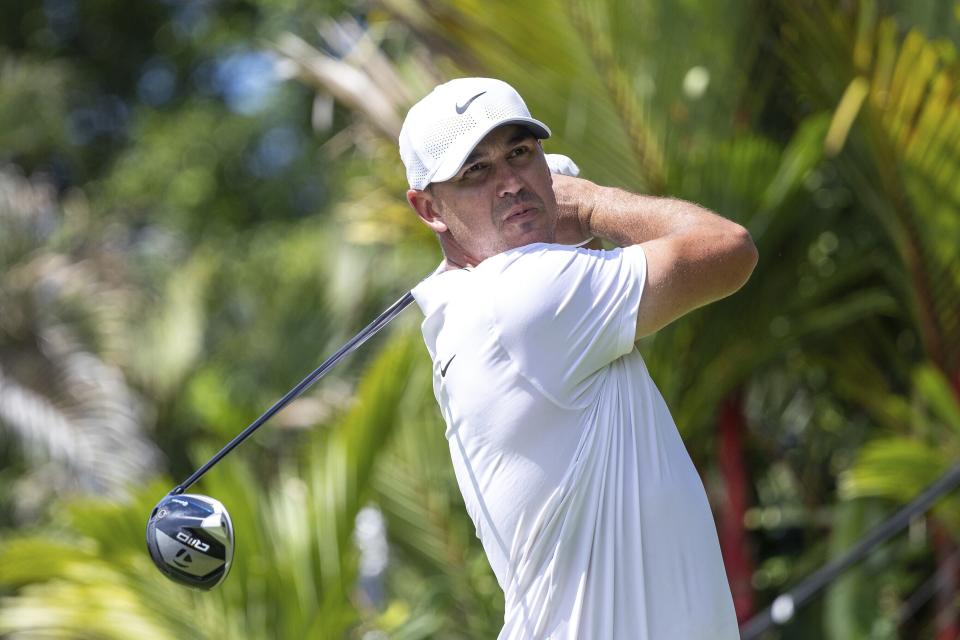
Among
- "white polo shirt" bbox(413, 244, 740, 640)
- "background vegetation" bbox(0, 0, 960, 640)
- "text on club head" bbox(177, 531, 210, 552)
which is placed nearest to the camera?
"white polo shirt" bbox(413, 244, 740, 640)

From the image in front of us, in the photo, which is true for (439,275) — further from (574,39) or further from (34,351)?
(34,351)

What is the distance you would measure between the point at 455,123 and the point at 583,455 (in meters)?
0.64

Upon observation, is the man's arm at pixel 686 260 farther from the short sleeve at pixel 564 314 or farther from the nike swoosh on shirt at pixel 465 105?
the nike swoosh on shirt at pixel 465 105

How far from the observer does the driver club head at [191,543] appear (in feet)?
9.70

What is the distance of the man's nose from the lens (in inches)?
107

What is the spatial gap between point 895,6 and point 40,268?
6242 millimetres

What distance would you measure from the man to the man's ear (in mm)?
42

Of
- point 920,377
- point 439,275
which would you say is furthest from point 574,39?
point 439,275

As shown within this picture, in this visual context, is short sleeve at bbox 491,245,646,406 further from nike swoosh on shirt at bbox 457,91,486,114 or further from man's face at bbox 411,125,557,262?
nike swoosh on shirt at bbox 457,91,486,114

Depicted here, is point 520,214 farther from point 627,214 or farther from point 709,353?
point 709,353

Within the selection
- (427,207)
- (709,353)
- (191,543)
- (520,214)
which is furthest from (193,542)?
(709,353)

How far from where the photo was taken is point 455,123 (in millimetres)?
2713

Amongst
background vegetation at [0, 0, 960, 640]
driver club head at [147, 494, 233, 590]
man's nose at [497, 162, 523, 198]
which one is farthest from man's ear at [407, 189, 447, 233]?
background vegetation at [0, 0, 960, 640]

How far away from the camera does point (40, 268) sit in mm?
10016
